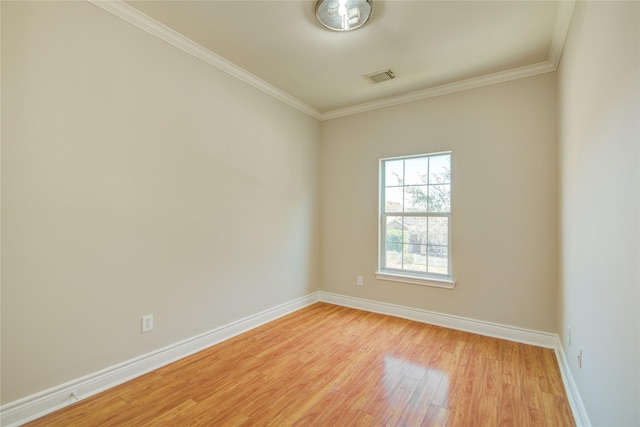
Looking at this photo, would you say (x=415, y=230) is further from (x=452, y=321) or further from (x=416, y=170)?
(x=452, y=321)

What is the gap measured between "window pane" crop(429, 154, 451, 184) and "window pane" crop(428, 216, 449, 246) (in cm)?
44

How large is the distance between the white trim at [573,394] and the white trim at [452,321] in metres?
0.32

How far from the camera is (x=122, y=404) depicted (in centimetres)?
192

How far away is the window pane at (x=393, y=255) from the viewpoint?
3.79 m

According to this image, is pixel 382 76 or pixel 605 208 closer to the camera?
pixel 605 208

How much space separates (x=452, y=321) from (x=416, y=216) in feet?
4.11

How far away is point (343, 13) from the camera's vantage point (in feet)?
7.20

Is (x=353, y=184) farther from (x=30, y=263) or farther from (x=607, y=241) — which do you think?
(x=30, y=263)

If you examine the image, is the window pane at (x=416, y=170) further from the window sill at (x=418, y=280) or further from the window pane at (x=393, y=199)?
the window sill at (x=418, y=280)

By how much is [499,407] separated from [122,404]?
2.45 meters

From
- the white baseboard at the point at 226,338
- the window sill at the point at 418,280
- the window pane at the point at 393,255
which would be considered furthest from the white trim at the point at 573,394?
the window pane at the point at 393,255

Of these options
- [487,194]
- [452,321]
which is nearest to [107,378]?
[452,321]

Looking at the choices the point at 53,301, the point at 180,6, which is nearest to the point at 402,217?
the point at 180,6

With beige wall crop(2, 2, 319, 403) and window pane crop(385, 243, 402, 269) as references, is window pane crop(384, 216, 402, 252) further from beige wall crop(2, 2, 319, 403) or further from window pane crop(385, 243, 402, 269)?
beige wall crop(2, 2, 319, 403)
